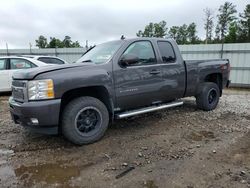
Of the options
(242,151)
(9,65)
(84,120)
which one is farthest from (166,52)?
(9,65)

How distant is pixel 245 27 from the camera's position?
36.2 meters

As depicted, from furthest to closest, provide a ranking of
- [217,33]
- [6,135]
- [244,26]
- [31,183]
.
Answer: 1. [217,33]
2. [244,26]
3. [6,135]
4. [31,183]

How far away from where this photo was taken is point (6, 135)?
5.27 metres

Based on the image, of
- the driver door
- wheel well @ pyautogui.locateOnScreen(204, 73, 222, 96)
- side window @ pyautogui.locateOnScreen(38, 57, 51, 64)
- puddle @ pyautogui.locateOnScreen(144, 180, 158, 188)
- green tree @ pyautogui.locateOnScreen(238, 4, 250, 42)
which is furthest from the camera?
green tree @ pyautogui.locateOnScreen(238, 4, 250, 42)

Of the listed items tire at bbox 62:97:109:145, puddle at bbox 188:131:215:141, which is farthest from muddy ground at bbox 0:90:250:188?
tire at bbox 62:97:109:145

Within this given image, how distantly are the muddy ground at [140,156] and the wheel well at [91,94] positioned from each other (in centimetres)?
71

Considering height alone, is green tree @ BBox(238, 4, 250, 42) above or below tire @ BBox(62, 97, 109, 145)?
above

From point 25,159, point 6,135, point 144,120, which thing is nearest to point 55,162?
point 25,159

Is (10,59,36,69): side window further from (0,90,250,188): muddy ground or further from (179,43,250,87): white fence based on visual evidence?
(179,43,250,87): white fence

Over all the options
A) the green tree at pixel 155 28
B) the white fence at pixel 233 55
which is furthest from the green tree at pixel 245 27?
the white fence at pixel 233 55

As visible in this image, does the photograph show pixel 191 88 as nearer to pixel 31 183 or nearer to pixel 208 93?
pixel 208 93

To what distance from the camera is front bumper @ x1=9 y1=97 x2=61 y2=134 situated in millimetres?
4020

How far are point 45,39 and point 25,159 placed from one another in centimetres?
4646

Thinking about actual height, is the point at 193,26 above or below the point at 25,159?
above
